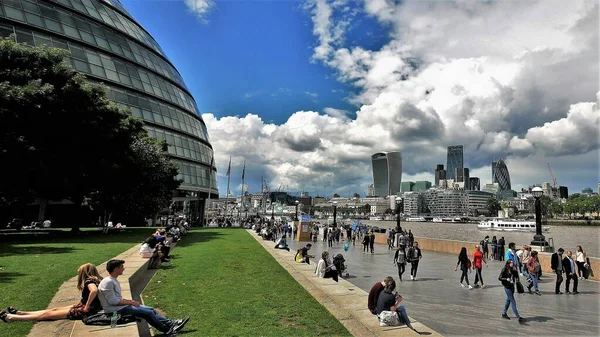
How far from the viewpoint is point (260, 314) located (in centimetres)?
841

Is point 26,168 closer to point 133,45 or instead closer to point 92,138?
point 92,138

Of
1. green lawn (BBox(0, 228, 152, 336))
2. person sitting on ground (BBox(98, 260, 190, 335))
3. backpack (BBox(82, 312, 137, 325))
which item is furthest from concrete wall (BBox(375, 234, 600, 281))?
green lawn (BBox(0, 228, 152, 336))

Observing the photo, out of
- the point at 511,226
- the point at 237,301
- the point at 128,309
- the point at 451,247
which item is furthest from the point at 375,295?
the point at 511,226

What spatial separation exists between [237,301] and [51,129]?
18.2m

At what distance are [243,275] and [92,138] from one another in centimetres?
1589

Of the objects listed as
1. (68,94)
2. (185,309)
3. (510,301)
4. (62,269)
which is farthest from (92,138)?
(510,301)

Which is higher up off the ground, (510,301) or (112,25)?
(112,25)

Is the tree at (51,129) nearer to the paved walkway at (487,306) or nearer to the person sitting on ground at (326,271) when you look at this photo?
the person sitting on ground at (326,271)

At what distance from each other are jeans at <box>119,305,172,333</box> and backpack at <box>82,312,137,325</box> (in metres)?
0.08

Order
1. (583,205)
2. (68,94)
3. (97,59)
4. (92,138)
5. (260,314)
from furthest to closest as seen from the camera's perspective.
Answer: (583,205) → (97,59) → (92,138) → (68,94) → (260,314)

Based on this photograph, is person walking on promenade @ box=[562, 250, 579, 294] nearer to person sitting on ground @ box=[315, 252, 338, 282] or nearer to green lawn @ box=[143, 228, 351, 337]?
person sitting on ground @ box=[315, 252, 338, 282]

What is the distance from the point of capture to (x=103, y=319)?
6.64m

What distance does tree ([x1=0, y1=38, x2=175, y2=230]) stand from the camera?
62.5 feet

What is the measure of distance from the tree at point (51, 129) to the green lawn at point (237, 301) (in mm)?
11510
